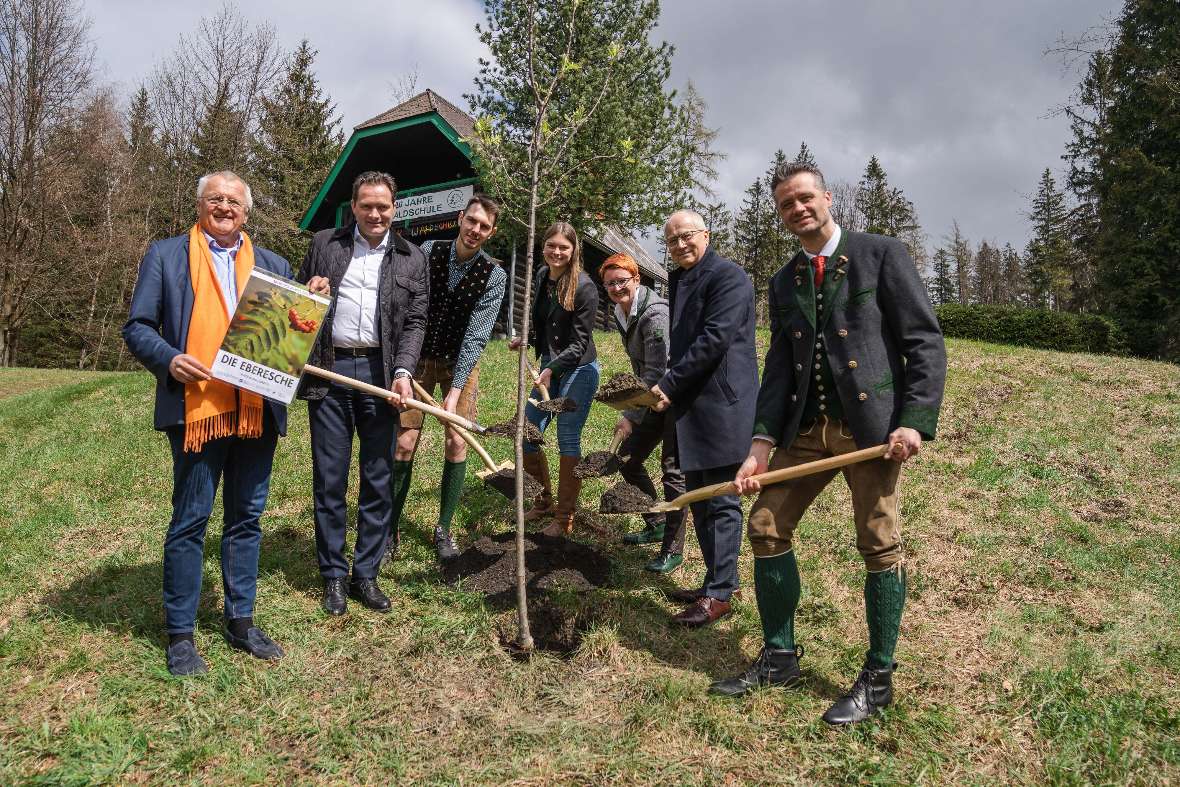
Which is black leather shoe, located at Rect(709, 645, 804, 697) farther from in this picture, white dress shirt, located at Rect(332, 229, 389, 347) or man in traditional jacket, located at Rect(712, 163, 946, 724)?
white dress shirt, located at Rect(332, 229, 389, 347)

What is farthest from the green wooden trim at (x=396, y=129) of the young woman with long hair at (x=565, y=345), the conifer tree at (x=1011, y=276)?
the conifer tree at (x=1011, y=276)

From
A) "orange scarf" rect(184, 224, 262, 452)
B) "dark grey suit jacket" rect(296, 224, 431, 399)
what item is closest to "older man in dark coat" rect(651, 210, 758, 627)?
"dark grey suit jacket" rect(296, 224, 431, 399)

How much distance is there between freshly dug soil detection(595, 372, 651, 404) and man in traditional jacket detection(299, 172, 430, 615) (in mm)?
1098

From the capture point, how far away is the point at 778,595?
119 inches

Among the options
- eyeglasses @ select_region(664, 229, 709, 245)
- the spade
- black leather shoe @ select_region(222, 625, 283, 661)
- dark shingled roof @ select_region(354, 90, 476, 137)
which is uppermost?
dark shingled roof @ select_region(354, 90, 476, 137)

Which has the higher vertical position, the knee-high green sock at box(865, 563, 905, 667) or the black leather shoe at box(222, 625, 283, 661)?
the knee-high green sock at box(865, 563, 905, 667)

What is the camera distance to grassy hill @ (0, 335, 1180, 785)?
2.49 metres

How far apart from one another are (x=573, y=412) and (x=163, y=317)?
2.61 meters

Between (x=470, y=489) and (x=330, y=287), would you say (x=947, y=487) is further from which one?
(x=330, y=287)

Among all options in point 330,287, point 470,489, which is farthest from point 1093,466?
point 330,287

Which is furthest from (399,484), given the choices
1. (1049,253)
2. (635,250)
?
(1049,253)

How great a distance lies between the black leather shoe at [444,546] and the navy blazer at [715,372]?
184cm

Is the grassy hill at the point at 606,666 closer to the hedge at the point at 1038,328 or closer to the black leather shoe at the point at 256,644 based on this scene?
the black leather shoe at the point at 256,644

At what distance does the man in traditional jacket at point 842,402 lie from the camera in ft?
8.89
